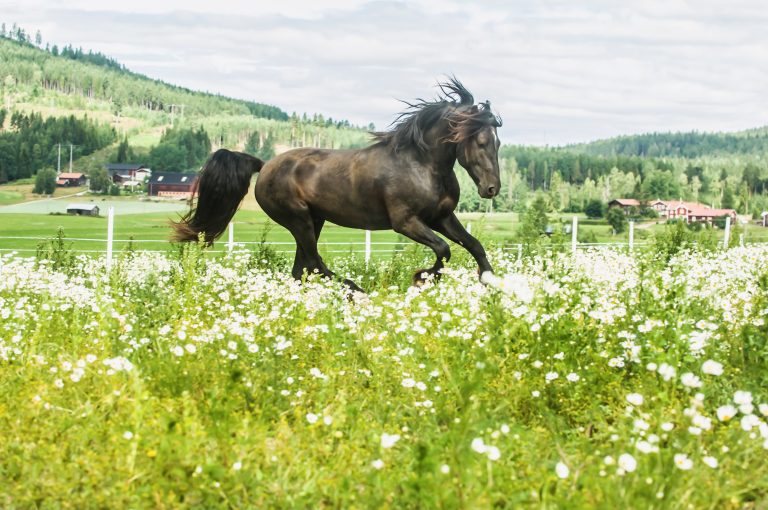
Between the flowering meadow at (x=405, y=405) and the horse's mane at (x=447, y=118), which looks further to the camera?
the horse's mane at (x=447, y=118)

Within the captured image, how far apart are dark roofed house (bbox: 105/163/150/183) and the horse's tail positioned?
497 ft

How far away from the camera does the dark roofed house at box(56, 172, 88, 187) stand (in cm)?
14850

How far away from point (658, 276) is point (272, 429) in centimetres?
382

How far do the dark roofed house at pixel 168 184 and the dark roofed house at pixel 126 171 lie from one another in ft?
23.4

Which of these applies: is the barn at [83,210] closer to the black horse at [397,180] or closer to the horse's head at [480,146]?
the black horse at [397,180]

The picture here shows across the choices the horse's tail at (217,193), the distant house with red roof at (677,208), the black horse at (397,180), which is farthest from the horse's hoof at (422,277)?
the distant house with red roof at (677,208)

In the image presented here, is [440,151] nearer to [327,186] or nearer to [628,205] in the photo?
[327,186]

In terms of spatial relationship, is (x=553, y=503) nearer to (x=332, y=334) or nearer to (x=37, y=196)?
(x=332, y=334)

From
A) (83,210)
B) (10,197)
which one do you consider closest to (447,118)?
(83,210)

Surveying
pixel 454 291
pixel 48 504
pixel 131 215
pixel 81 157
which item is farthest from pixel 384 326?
pixel 81 157

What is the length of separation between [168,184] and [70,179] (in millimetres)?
17474

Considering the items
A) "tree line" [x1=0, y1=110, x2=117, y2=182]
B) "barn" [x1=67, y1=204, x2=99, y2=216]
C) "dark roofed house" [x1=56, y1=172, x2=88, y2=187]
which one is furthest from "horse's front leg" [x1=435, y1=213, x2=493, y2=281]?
"tree line" [x1=0, y1=110, x2=117, y2=182]

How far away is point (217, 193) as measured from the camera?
11.2 meters

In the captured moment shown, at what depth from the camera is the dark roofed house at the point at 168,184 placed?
140975mm
